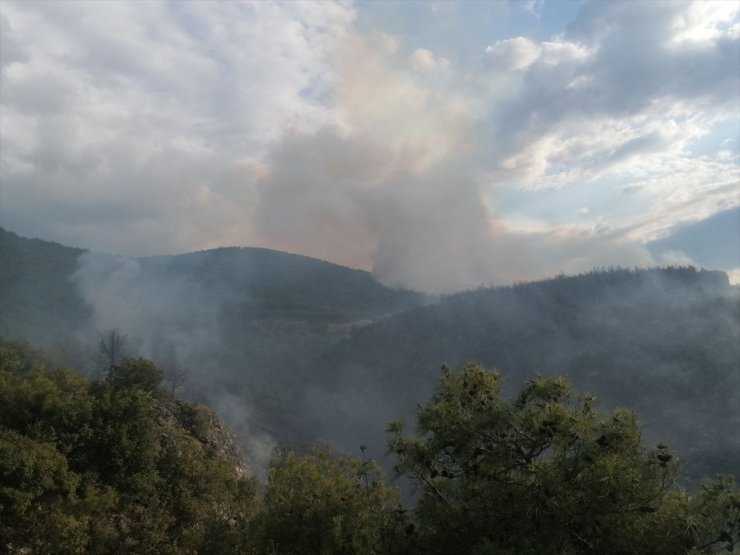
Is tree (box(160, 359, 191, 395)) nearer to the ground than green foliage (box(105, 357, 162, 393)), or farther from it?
nearer to the ground

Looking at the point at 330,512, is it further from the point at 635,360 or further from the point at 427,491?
the point at 635,360

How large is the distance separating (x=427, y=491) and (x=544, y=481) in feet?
12.2

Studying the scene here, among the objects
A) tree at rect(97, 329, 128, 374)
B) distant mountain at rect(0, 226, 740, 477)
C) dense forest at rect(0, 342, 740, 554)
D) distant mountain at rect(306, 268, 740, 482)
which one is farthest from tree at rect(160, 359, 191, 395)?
dense forest at rect(0, 342, 740, 554)

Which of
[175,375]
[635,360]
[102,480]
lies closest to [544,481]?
[102,480]

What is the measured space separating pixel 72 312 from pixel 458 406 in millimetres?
183399

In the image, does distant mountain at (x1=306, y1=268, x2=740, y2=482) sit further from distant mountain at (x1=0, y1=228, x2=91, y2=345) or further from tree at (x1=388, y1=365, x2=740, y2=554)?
tree at (x1=388, y1=365, x2=740, y2=554)

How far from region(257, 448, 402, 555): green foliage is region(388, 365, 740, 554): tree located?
172 centimetres

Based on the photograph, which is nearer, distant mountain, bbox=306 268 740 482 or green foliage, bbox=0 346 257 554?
green foliage, bbox=0 346 257 554

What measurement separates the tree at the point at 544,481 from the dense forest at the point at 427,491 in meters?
0.03

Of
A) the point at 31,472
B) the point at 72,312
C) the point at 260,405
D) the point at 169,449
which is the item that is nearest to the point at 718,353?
the point at 260,405

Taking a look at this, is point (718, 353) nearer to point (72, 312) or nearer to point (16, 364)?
point (16, 364)

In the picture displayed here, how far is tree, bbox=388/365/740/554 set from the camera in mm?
11016

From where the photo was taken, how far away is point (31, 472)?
23859mm

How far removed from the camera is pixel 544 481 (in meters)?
11.5
